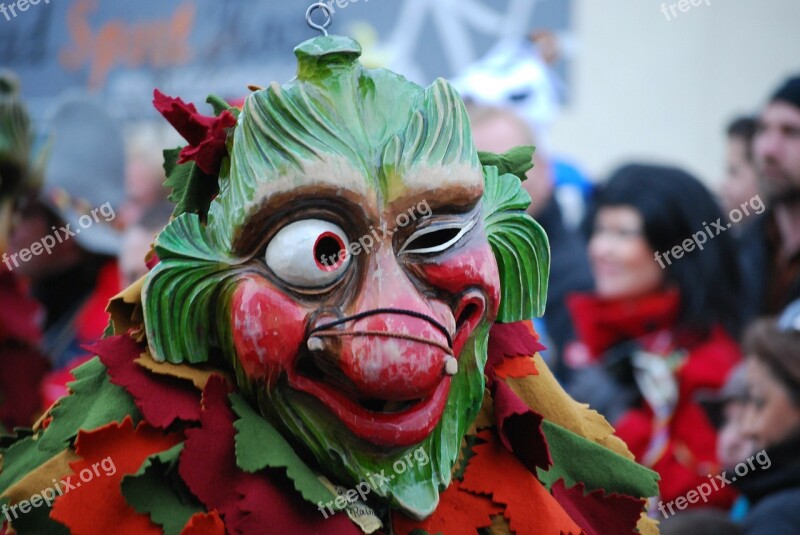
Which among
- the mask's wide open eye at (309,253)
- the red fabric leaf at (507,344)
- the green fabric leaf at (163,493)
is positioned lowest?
the red fabric leaf at (507,344)

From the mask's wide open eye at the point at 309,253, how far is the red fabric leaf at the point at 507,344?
0.37 metres

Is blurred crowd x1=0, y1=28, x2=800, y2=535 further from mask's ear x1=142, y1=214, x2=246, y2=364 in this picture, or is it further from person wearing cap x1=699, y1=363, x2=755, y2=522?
mask's ear x1=142, y1=214, x2=246, y2=364

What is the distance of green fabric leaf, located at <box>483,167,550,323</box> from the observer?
1.89 metres

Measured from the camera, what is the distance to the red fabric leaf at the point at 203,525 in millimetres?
A: 1682

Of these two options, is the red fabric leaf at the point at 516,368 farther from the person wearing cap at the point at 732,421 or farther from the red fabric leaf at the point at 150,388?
the person wearing cap at the point at 732,421

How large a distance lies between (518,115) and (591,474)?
2.20m

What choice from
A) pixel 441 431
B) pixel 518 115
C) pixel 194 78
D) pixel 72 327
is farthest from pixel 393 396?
pixel 194 78

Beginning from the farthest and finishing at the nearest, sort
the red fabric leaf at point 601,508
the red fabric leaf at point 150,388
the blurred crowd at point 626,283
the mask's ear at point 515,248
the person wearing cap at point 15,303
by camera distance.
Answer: the blurred crowd at point 626,283, the person wearing cap at point 15,303, the red fabric leaf at point 601,508, the mask's ear at point 515,248, the red fabric leaf at point 150,388

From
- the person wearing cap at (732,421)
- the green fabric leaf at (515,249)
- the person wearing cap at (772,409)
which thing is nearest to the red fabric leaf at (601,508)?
the green fabric leaf at (515,249)

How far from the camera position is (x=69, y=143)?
15.2 feet

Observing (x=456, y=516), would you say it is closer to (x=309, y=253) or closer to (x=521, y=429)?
(x=521, y=429)

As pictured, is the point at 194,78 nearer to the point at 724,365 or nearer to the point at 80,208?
the point at 80,208

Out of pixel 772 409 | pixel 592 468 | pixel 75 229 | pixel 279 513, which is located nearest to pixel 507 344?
pixel 592 468

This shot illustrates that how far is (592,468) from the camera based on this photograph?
79.8 inches
